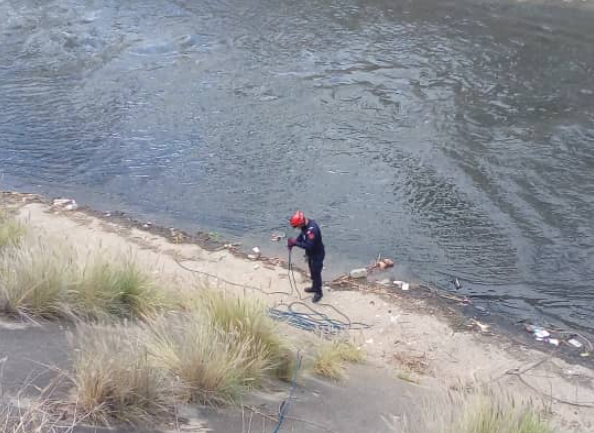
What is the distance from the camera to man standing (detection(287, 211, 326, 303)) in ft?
35.6

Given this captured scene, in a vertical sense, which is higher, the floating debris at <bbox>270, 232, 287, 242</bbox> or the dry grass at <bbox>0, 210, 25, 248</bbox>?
the dry grass at <bbox>0, 210, 25, 248</bbox>

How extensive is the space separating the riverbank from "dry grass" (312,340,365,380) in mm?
332

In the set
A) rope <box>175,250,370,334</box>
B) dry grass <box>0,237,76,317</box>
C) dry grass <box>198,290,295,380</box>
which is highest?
dry grass <box>0,237,76,317</box>

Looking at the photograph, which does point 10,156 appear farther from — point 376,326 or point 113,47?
point 376,326

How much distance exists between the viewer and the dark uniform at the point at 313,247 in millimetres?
10930

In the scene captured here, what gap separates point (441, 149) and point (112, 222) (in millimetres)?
6902

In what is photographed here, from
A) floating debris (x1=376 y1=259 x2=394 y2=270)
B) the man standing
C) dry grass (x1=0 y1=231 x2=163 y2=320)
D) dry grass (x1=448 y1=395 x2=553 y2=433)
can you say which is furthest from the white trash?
dry grass (x1=448 y1=395 x2=553 y2=433)

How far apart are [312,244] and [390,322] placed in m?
1.59

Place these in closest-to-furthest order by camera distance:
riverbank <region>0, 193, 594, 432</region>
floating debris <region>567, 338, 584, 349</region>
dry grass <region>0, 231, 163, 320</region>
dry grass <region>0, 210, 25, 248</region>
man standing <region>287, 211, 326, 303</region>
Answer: dry grass <region>0, 231, 163, 320</region> < riverbank <region>0, 193, 594, 432</region> < dry grass <region>0, 210, 25, 248</region> < floating debris <region>567, 338, 584, 349</region> < man standing <region>287, 211, 326, 303</region>

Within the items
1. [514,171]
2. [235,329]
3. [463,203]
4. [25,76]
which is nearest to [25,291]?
[235,329]

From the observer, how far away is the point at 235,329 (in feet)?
24.2

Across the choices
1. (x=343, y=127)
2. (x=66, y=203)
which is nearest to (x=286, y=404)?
(x=66, y=203)

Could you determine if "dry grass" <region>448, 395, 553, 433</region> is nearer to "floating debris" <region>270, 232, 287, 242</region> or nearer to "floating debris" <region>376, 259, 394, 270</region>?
"floating debris" <region>376, 259, 394, 270</region>

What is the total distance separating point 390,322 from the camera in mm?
11109
